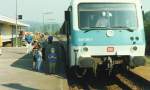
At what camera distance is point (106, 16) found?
16.1 metres

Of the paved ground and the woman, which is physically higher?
the woman

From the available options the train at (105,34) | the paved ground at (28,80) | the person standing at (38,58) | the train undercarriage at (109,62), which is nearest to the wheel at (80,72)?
the paved ground at (28,80)

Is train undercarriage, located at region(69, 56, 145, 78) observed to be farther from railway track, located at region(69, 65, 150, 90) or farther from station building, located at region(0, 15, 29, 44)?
station building, located at region(0, 15, 29, 44)

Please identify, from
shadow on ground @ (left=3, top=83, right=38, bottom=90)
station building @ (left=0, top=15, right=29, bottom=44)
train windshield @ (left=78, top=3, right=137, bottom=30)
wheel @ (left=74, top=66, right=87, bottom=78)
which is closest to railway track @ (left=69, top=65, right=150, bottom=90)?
wheel @ (left=74, top=66, right=87, bottom=78)

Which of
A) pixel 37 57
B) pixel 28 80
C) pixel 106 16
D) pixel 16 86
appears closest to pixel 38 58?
pixel 37 57

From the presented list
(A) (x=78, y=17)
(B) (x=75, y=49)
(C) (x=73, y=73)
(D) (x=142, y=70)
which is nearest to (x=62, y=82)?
(B) (x=75, y=49)

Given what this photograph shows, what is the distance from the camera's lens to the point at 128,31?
16.0m

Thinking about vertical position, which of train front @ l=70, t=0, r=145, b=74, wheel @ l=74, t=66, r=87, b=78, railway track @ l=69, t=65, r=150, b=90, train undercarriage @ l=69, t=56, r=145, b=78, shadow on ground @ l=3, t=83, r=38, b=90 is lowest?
railway track @ l=69, t=65, r=150, b=90

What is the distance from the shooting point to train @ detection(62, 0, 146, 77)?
52.0 ft

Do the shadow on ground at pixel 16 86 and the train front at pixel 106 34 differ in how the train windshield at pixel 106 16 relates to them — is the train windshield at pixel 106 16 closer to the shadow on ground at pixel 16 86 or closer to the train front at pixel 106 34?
the train front at pixel 106 34

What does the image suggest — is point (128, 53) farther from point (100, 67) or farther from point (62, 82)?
point (62, 82)

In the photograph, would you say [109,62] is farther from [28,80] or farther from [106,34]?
[28,80]

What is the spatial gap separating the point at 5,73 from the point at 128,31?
5479mm

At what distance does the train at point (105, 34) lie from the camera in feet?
52.0
